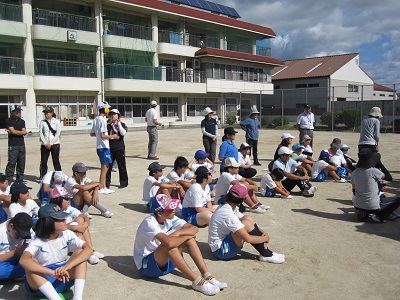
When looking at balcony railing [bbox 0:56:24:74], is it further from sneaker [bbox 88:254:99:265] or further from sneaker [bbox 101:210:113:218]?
sneaker [bbox 88:254:99:265]

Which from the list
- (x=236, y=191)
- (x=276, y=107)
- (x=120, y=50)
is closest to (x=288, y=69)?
(x=276, y=107)

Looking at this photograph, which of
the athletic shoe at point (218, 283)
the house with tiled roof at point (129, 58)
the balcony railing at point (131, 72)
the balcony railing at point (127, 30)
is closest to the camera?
the athletic shoe at point (218, 283)

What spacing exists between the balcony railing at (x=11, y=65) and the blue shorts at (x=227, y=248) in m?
25.2

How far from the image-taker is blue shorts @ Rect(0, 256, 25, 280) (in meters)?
4.09

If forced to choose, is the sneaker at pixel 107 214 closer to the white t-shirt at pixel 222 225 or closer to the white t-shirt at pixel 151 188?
the white t-shirt at pixel 151 188

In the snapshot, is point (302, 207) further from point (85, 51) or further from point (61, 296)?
point (85, 51)

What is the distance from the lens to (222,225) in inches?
183

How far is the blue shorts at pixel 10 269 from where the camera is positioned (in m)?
4.09

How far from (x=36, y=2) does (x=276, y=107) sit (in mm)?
24620

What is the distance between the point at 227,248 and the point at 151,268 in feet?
3.18

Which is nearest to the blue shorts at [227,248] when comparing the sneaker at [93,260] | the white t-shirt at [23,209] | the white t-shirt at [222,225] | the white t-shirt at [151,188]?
the white t-shirt at [222,225]

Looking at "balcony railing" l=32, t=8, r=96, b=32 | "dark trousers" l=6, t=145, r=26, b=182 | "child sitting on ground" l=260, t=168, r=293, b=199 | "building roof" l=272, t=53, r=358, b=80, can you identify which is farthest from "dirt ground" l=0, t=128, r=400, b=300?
"building roof" l=272, t=53, r=358, b=80

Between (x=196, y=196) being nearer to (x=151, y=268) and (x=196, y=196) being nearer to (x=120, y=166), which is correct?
(x=151, y=268)

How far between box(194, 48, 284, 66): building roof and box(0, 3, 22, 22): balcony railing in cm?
1573
